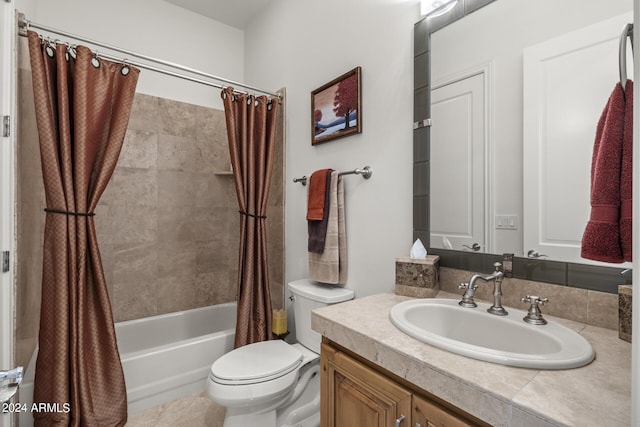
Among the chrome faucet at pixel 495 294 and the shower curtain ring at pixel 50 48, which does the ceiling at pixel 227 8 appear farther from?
the chrome faucet at pixel 495 294

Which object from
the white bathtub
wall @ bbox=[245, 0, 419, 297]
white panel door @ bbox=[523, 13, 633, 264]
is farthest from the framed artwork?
the white bathtub

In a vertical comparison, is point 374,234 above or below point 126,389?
above

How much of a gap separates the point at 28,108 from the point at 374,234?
189 cm

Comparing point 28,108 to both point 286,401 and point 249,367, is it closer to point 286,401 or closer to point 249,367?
point 249,367

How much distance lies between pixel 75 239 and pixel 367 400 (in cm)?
148

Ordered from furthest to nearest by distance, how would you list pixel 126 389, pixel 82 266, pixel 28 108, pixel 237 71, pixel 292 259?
pixel 237 71, pixel 292 259, pixel 126 389, pixel 28 108, pixel 82 266

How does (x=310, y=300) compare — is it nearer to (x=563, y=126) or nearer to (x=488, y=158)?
(x=488, y=158)

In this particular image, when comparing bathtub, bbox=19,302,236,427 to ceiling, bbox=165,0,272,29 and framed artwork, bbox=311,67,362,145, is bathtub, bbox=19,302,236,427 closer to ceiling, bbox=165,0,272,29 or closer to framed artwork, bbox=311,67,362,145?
framed artwork, bbox=311,67,362,145

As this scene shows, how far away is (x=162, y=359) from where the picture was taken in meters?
1.79

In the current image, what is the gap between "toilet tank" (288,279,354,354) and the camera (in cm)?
159

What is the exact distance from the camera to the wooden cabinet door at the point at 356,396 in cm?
81

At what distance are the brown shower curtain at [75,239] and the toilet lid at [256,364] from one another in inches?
24.4

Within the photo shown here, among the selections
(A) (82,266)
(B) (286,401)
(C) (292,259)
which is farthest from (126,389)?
(C) (292,259)

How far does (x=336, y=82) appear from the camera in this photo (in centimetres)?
176
